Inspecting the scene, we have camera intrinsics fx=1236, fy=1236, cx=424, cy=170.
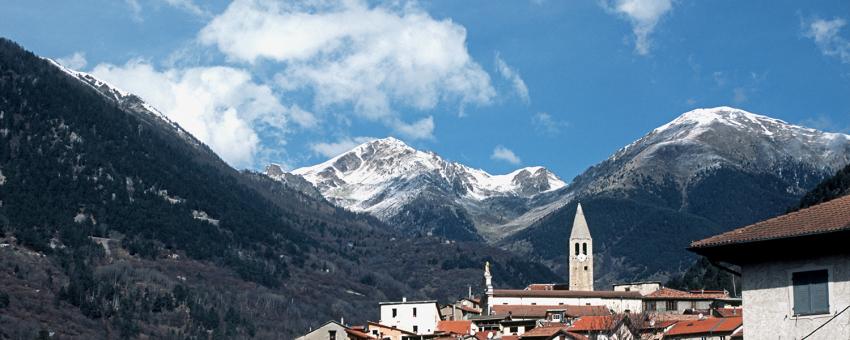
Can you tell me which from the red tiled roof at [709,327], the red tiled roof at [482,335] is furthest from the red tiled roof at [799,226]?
the red tiled roof at [482,335]

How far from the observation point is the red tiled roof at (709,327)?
80.2 meters

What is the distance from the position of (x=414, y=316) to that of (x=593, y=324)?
51.9 metres

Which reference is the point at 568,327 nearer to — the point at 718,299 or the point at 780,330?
the point at 718,299

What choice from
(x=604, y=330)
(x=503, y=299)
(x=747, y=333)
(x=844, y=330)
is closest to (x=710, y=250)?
(x=747, y=333)

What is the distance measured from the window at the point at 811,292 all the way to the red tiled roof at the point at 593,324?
62709 mm

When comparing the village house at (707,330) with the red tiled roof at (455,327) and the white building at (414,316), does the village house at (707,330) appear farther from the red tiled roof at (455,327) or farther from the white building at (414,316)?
the white building at (414,316)

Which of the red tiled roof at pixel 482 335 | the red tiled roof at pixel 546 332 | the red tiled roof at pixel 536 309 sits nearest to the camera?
the red tiled roof at pixel 546 332

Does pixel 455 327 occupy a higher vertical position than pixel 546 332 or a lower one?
higher

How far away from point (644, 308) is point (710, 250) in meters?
116

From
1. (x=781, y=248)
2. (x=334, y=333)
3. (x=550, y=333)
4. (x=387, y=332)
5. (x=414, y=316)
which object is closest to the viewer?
(x=781, y=248)

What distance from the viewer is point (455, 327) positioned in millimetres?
127062

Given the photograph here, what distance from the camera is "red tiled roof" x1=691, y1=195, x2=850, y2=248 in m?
21.1

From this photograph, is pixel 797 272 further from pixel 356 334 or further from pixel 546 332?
pixel 356 334

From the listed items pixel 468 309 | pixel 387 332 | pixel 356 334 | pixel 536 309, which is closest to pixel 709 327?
pixel 356 334
